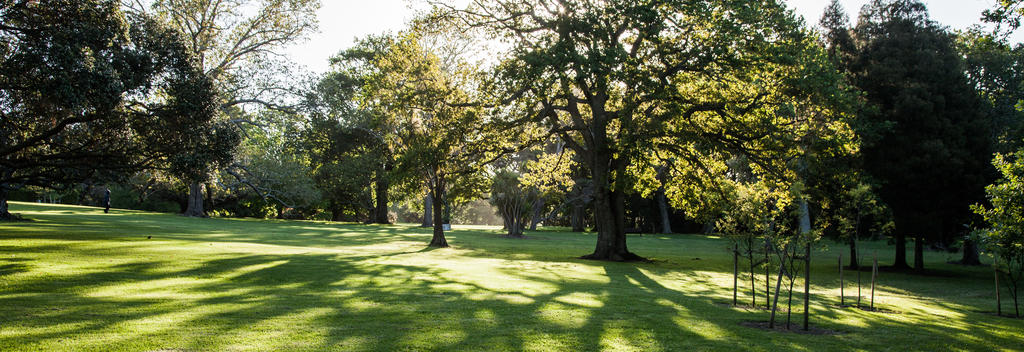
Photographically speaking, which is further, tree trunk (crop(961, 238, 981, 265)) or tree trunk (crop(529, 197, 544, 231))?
tree trunk (crop(529, 197, 544, 231))

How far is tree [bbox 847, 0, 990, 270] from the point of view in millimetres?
22062

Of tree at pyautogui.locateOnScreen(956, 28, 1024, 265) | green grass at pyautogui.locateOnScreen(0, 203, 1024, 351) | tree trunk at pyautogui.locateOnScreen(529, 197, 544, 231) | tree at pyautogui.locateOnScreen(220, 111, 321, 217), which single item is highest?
tree at pyautogui.locateOnScreen(956, 28, 1024, 265)

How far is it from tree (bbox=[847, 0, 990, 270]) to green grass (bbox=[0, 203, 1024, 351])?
19.8ft

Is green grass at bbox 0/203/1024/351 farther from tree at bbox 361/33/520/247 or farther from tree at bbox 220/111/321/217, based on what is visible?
Answer: tree at bbox 220/111/321/217

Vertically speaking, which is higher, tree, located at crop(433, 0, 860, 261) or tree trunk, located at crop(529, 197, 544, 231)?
tree, located at crop(433, 0, 860, 261)

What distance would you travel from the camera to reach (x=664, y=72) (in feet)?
72.8

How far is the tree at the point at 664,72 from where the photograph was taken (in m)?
20.6

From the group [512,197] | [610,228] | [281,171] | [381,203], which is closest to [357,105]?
[281,171]

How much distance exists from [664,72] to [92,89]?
1800 centimetres

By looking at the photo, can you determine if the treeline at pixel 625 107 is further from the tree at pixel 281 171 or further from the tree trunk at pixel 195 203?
the tree trunk at pixel 195 203

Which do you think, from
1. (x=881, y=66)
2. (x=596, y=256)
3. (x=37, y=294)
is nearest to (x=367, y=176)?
(x=596, y=256)

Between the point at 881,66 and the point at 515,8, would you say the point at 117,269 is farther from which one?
the point at 881,66

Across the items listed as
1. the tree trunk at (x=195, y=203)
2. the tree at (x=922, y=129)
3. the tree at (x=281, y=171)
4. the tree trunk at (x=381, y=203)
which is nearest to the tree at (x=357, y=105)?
the tree trunk at (x=381, y=203)

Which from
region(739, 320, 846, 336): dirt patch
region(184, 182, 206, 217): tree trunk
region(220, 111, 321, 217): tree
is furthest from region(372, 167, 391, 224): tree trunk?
region(739, 320, 846, 336): dirt patch
